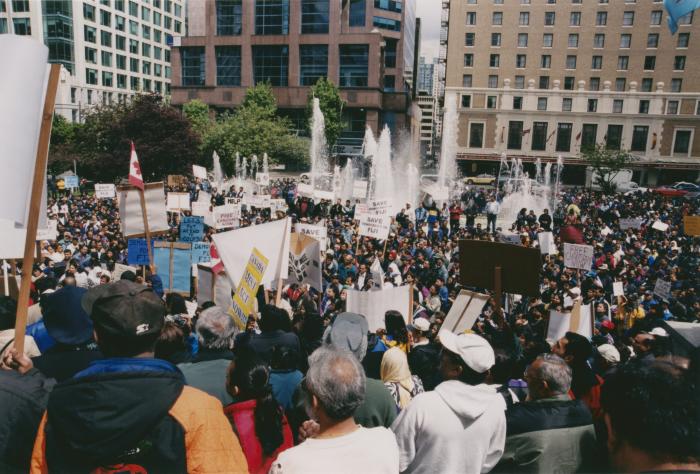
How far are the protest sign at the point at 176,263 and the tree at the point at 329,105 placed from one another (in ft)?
149

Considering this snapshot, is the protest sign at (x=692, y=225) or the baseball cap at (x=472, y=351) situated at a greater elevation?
the baseball cap at (x=472, y=351)

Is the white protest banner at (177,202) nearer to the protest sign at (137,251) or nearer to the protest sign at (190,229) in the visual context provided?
the protest sign at (190,229)

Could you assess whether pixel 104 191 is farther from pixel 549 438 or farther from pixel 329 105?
pixel 329 105

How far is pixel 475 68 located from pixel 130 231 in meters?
55.9

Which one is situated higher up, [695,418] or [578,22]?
[578,22]

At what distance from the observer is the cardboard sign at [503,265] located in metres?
4.63

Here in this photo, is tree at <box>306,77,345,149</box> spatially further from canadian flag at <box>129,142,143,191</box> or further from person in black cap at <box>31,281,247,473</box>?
person in black cap at <box>31,281,247,473</box>

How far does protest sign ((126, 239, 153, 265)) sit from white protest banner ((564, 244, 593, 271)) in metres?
7.95

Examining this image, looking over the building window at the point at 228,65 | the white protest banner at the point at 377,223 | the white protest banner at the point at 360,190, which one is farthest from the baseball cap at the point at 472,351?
the building window at the point at 228,65

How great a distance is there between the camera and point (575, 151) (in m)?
59.3

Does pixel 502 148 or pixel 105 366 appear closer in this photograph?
pixel 105 366

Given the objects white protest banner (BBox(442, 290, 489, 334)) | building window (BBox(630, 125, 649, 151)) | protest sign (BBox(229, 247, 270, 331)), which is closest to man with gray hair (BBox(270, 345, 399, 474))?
protest sign (BBox(229, 247, 270, 331))

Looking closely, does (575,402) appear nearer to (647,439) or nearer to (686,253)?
(647,439)

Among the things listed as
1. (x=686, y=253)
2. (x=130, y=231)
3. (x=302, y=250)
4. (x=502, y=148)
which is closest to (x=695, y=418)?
(x=302, y=250)
